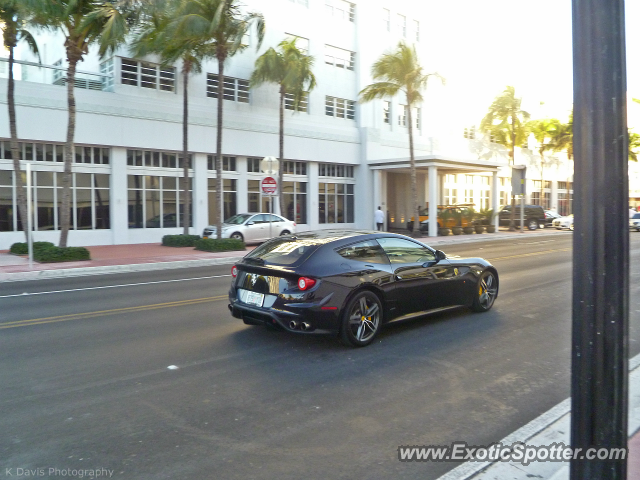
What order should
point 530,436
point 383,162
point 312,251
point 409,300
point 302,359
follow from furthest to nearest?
point 383,162 → point 409,300 → point 312,251 → point 302,359 → point 530,436

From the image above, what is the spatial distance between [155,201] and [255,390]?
2270 centimetres

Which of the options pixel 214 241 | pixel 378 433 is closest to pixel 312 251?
pixel 378 433

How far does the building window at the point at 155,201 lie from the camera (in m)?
25.9

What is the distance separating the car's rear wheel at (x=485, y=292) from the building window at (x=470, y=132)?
124 feet

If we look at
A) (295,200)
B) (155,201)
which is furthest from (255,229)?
(295,200)

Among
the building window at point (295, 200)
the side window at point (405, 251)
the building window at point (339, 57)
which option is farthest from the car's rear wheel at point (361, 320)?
the building window at point (339, 57)

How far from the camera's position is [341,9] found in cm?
3569

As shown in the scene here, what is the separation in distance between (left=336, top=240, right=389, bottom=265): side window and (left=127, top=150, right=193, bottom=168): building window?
68.2 feet

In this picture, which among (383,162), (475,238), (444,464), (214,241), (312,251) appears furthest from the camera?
(383,162)

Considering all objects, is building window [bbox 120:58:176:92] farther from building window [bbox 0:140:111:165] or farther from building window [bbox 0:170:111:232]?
building window [bbox 0:170:111:232]

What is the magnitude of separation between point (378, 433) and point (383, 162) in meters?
31.2

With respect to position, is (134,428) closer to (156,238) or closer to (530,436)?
(530,436)

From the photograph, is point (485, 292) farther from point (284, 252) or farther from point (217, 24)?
point (217, 24)

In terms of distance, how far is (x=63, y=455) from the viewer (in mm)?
4008
